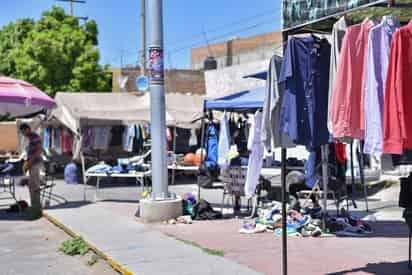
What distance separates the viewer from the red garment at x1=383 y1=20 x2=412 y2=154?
4.84 meters

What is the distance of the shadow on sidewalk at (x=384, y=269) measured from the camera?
21.7 feet

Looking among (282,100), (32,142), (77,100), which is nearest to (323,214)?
(282,100)

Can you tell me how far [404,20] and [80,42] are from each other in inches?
1044

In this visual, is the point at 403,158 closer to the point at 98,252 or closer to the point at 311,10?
the point at 311,10

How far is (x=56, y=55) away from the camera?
30125 millimetres

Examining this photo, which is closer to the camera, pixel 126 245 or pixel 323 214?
pixel 126 245

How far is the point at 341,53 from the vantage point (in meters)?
5.67

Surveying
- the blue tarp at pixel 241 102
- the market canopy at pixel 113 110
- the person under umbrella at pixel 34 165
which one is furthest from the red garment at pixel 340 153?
the market canopy at pixel 113 110

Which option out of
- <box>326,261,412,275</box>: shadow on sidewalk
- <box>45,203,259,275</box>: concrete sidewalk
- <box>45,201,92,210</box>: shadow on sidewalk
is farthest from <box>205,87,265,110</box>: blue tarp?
<box>326,261,412,275</box>: shadow on sidewalk

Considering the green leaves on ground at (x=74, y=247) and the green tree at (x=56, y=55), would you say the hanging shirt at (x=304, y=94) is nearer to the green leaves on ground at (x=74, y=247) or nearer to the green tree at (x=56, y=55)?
the green leaves on ground at (x=74, y=247)

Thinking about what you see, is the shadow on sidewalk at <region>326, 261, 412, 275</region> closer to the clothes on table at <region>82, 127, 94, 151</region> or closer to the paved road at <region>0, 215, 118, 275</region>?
the paved road at <region>0, 215, 118, 275</region>

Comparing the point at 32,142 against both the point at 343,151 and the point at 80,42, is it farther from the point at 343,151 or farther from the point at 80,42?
the point at 80,42

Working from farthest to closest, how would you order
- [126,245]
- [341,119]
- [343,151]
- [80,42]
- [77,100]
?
[80,42] → [77,100] → [343,151] → [126,245] → [341,119]

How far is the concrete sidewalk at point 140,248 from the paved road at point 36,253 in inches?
12.2
